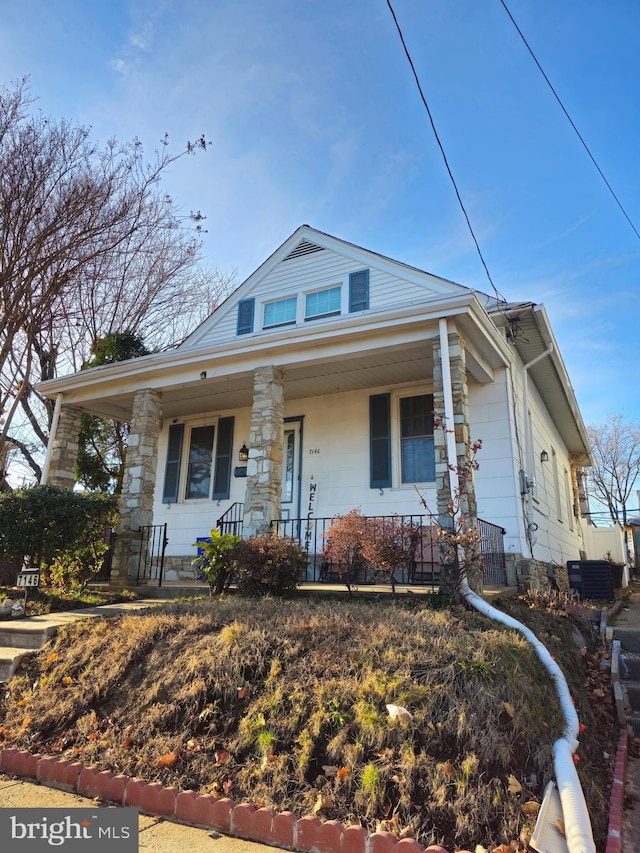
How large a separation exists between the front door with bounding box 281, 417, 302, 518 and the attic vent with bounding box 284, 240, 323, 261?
3.48 meters

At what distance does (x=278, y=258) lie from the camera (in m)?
11.4

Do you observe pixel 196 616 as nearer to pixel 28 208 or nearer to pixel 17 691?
pixel 17 691

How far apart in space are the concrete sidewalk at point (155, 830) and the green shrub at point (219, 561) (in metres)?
3.71

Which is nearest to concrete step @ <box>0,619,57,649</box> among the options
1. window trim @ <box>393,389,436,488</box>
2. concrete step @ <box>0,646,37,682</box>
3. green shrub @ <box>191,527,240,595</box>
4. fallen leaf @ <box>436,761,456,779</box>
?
concrete step @ <box>0,646,37,682</box>

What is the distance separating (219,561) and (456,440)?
11.1 ft

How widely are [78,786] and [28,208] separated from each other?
1029 cm

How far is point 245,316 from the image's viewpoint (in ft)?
37.1

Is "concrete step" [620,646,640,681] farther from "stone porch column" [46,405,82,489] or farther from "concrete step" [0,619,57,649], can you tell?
"stone porch column" [46,405,82,489]

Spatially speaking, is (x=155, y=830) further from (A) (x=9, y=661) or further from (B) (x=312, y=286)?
(B) (x=312, y=286)

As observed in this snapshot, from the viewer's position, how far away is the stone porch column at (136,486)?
8.48 meters

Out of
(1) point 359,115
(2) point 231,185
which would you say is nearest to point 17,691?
(1) point 359,115

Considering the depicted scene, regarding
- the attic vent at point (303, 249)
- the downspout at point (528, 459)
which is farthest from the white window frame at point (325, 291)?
the downspout at point (528, 459)

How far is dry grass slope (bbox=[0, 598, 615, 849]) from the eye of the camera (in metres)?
2.62

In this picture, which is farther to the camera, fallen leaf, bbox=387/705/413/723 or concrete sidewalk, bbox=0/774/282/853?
fallen leaf, bbox=387/705/413/723
